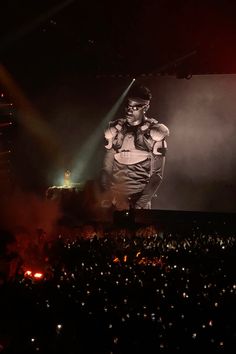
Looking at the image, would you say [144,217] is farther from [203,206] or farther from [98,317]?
[98,317]

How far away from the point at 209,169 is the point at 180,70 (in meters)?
3.14

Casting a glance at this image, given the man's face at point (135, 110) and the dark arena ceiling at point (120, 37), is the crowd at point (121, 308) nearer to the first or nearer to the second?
the dark arena ceiling at point (120, 37)

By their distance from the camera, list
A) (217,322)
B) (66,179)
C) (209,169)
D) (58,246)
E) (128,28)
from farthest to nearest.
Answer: (66,179) < (209,169) < (128,28) < (58,246) < (217,322)

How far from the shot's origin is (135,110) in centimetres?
1572

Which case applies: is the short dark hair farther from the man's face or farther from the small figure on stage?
the small figure on stage

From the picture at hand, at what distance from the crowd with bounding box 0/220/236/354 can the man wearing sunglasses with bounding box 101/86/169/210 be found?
8.50 metres

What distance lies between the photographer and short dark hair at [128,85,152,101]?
607 inches

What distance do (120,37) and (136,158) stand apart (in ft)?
13.1

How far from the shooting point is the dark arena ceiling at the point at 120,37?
12.1 m

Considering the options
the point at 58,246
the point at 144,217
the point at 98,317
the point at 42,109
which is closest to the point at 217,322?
the point at 98,317

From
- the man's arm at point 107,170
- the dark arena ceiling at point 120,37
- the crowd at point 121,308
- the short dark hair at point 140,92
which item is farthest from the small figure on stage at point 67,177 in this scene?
the crowd at point 121,308

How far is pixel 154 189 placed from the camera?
15414 millimetres

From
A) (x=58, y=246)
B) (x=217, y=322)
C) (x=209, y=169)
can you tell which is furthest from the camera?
(x=209, y=169)

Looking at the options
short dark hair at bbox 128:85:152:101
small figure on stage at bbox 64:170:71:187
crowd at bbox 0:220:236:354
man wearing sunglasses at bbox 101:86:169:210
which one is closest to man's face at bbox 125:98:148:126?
man wearing sunglasses at bbox 101:86:169:210
